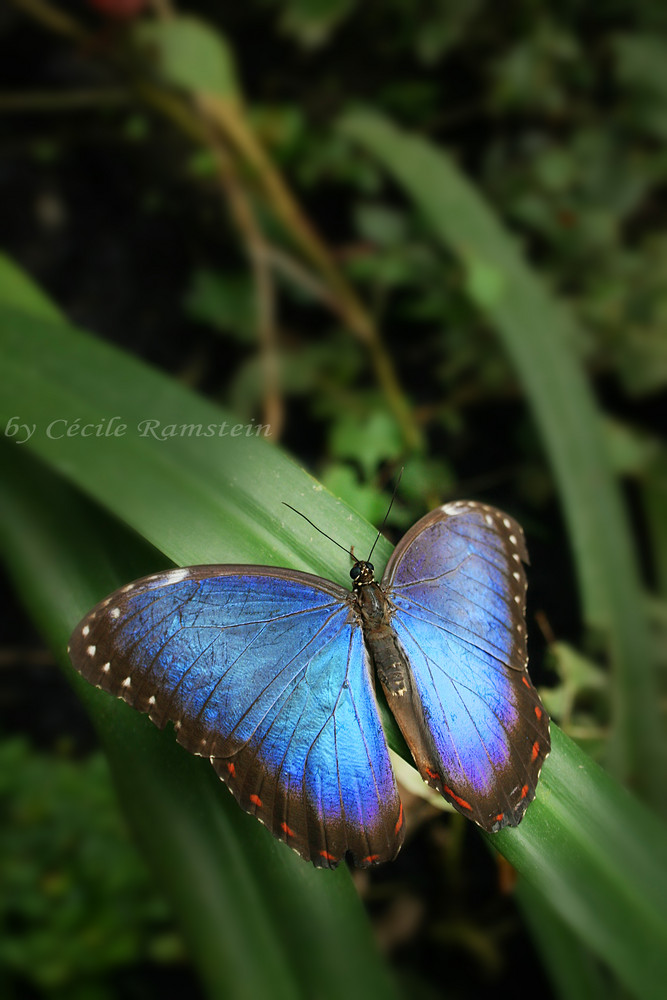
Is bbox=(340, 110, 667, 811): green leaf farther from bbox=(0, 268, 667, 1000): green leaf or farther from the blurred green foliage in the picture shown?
the blurred green foliage

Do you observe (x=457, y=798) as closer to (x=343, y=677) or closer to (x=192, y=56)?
(x=343, y=677)

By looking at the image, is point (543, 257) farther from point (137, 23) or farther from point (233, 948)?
point (233, 948)

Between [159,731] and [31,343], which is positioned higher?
[31,343]

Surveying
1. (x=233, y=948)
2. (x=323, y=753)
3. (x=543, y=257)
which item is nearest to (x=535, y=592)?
(x=323, y=753)

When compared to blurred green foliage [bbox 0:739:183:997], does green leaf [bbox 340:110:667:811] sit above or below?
above

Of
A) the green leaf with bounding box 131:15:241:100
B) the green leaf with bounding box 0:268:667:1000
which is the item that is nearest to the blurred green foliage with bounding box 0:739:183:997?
the green leaf with bounding box 0:268:667:1000

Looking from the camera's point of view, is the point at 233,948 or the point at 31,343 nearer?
the point at 233,948

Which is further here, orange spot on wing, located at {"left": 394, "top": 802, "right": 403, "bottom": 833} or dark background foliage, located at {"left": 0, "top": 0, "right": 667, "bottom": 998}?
dark background foliage, located at {"left": 0, "top": 0, "right": 667, "bottom": 998}
